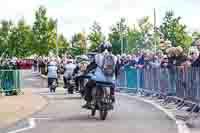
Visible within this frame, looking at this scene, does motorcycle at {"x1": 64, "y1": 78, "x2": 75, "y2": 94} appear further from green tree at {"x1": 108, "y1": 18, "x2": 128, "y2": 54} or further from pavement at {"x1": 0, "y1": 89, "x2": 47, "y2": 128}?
green tree at {"x1": 108, "y1": 18, "x2": 128, "y2": 54}

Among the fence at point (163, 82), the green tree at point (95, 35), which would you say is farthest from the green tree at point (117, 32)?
the fence at point (163, 82)

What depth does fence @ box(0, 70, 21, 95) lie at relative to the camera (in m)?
26.3

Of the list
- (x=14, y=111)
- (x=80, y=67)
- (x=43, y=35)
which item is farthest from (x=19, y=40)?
(x=14, y=111)

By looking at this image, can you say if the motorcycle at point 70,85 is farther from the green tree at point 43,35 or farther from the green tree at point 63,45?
the green tree at point 63,45

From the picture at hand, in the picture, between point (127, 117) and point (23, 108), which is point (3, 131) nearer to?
point (127, 117)

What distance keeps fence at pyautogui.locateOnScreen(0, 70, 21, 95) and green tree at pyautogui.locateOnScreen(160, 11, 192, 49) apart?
41.0 metres

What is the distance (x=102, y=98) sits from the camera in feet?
48.2

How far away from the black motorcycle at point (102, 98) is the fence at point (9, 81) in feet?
38.5

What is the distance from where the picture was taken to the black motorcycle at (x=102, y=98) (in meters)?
14.5

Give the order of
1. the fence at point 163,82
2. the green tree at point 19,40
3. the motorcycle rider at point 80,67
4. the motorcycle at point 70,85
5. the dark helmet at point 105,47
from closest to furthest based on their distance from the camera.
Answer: the dark helmet at point 105,47 → the fence at point 163,82 → the motorcycle rider at point 80,67 → the motorcycle at point 70,85 → the green tree at point 19,40

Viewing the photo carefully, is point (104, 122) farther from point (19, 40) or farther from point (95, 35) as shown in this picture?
point (19, 40)

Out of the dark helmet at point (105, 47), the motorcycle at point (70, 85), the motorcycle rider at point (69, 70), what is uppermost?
the dark helmet at point (105, 47)

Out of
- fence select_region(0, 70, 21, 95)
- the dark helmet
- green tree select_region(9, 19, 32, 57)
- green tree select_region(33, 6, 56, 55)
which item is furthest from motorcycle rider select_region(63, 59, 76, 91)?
green tree select_region(9, 19, 32, 57)

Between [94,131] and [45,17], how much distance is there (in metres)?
79.7
